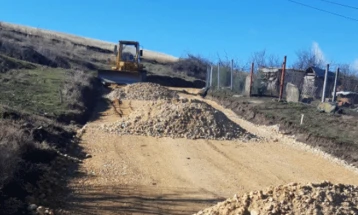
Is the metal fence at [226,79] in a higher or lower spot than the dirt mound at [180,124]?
higher

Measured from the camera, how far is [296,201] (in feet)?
20.1

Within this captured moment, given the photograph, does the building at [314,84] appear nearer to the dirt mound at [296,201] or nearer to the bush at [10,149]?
the bush at [10,149]

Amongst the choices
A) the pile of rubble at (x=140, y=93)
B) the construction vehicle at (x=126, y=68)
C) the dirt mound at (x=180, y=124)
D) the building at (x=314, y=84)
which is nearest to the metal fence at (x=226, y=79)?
the building at (x=314, y=84)

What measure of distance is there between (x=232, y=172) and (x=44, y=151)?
14.4ft

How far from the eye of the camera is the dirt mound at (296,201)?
19.5ft

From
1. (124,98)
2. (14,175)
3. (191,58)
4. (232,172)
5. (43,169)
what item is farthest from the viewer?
(191,58)

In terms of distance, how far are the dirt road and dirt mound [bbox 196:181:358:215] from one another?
6.13 ft

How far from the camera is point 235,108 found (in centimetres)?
2758

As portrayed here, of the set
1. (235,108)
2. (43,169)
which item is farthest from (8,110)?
(235,108)

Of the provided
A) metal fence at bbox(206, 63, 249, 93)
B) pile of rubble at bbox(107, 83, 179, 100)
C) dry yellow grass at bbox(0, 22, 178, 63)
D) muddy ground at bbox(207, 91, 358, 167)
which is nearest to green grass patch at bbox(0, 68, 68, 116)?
pile of rubble at bbox(107, 83, 179, 100)

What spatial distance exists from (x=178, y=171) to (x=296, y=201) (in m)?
5.56

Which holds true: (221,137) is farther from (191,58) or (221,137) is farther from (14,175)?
(191,58)

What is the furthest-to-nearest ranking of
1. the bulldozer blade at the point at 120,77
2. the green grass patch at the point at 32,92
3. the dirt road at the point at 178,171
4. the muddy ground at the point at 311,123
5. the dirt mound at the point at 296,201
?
the bulldozer blade at the point at 120,77, the green grass patch at the point at 32,92, the muddy ground at the point at 311,123, the dirt road at the point at 178,171, the dirt mound at the point at 296,201

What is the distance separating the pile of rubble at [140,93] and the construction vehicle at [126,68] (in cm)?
321
